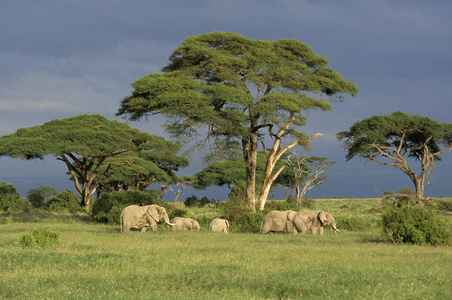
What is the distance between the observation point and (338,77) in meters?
34.2

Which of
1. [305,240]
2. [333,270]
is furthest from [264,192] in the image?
[333,270]

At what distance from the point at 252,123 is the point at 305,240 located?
46.0ft

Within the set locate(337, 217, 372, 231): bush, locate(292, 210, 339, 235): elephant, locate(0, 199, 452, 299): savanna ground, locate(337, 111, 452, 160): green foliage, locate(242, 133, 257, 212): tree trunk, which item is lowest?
locate(0, 199, 452, 299): savanna ground

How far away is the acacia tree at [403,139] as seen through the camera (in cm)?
4222

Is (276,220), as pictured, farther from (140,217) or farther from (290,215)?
(140,217)

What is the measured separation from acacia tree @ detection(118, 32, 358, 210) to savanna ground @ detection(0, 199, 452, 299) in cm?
1404

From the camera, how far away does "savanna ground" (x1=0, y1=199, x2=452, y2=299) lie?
8719 mm

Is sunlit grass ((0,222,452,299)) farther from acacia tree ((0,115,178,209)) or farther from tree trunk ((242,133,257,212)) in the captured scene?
acacia tree ((0,115,178,209))

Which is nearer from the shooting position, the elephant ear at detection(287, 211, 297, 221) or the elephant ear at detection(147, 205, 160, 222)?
the elephant ear at detection(147, 205, 160, 222)

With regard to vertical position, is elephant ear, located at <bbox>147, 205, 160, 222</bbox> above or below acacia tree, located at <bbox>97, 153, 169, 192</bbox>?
below

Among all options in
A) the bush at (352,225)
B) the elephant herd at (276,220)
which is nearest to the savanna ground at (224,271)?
the elephant herd at (276,220)

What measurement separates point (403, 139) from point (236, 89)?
73.1 ft

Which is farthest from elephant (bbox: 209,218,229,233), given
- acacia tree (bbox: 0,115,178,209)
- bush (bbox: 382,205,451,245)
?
acacia tree (bbox: 0,115,178,209)

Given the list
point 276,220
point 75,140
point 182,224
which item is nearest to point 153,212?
point 182,224
